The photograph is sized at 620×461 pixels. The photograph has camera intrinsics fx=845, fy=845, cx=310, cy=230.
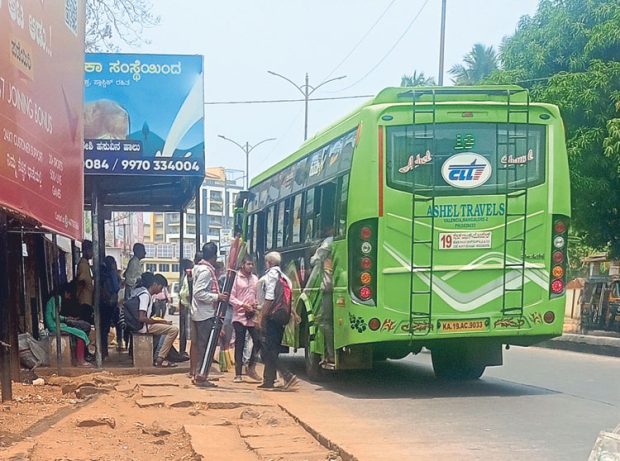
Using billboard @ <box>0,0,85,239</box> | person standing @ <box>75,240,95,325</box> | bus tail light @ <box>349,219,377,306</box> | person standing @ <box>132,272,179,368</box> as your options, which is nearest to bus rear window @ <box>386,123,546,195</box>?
bus tail light @ <box>349,219,377,306</box>

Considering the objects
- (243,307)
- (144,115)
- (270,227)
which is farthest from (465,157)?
(270,227)

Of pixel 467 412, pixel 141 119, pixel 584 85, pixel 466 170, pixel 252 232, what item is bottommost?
pixel 467 412

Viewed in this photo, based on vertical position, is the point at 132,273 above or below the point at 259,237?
below

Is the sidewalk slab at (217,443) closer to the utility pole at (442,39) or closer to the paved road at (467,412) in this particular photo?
the paved road at (467,412)

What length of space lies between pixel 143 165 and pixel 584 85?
11.1 meters

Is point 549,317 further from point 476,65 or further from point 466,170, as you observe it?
point 476,65

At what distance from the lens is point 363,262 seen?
9172mm

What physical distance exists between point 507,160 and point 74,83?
4991 millimetres

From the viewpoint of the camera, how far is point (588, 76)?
18.7 m

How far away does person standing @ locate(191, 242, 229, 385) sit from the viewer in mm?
10641

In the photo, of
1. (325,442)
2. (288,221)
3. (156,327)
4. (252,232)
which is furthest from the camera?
(252,232)

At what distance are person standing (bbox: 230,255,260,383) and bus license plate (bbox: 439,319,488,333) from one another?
3011 millimetres

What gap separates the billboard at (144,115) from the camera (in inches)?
467

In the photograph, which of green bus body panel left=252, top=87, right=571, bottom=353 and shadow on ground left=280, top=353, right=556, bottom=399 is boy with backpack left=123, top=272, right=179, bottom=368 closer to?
shadow on ground left=280, top=353, right=556, bottom=399
